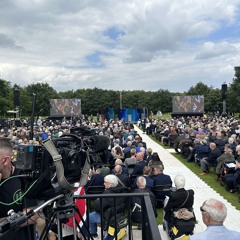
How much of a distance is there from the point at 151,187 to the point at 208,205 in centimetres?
417

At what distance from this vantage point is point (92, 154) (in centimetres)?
311

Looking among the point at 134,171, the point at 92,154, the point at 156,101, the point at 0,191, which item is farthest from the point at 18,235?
the point at 156,101

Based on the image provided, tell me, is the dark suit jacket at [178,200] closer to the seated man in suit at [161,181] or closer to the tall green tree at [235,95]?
the seated man in suit at [161,181]

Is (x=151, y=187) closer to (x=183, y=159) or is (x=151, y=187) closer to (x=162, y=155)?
(x=183, y=159)

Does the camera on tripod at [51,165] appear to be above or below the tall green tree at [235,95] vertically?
below

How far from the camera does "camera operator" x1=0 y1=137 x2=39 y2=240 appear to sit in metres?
2.91

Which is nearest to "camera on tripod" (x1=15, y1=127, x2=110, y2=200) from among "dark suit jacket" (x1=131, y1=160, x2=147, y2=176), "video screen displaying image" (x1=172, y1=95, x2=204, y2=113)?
"dark suit jacket" (x1=131, y1=160, x2=147, y2=176)

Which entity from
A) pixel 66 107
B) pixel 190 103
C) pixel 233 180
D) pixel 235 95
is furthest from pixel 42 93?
pixel 233 180

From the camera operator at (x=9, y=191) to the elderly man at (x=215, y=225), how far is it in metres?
1.86

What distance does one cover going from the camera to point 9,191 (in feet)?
9.84

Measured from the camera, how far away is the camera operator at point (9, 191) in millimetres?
2906

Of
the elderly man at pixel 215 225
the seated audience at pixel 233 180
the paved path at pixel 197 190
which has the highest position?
the elderly man at pixel 215 225

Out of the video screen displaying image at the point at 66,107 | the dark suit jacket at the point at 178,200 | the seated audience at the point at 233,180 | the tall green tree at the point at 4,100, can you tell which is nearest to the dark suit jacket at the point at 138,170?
the seated audience at the point at 233,180

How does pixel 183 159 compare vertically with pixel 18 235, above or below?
below
